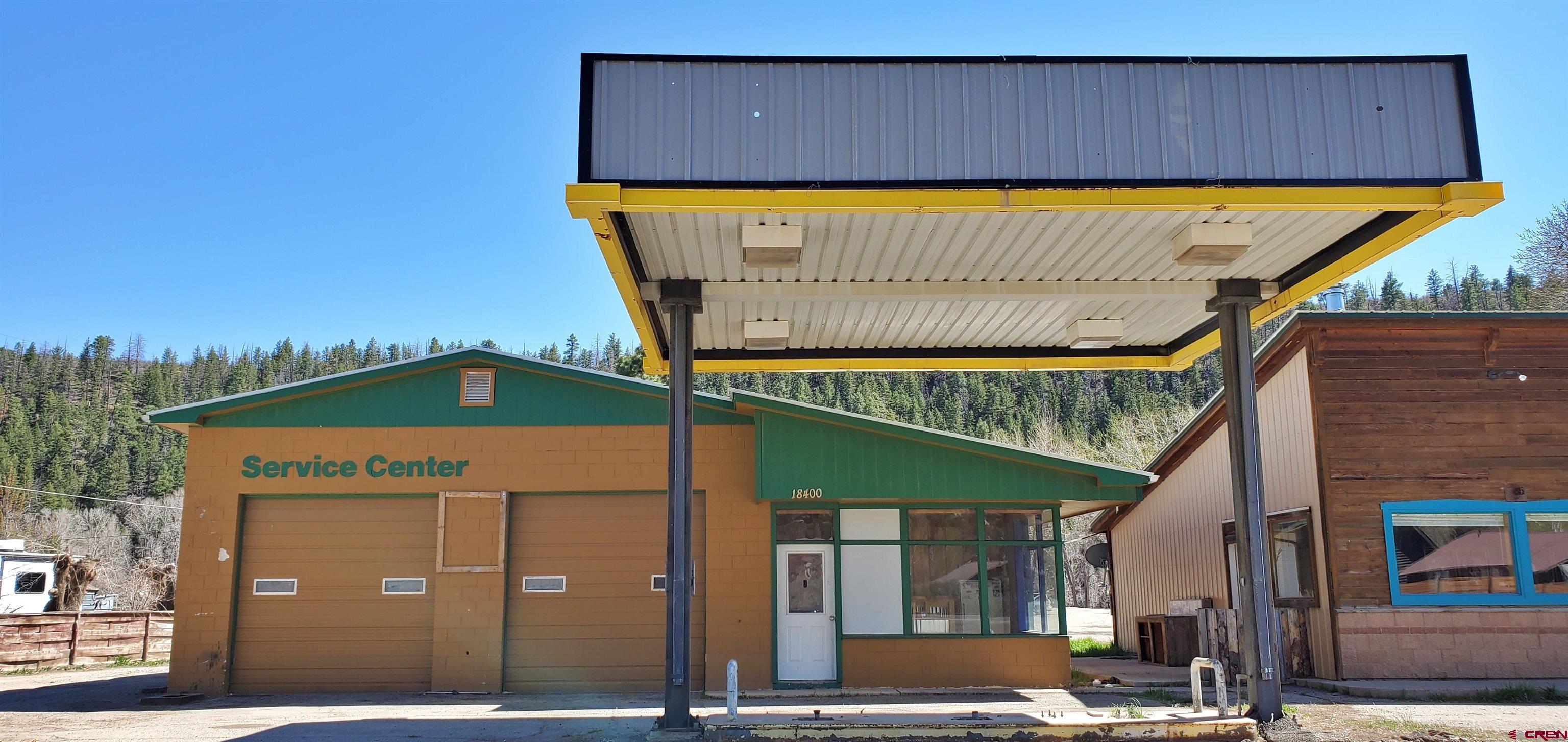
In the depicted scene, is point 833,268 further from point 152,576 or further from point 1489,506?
point 152,576

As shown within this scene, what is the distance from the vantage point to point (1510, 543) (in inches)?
536

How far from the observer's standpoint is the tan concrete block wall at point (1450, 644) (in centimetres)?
1312

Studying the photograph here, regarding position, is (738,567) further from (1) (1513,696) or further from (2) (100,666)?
(2) (100,666)

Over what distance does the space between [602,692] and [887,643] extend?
3816 millimetres

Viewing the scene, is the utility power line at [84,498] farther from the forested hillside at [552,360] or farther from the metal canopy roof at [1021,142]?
the metal canopy roof at [1021,142]

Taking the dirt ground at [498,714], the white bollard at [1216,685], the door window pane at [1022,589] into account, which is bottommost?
the dirt ground at [498,714]

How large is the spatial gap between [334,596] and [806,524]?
644cm

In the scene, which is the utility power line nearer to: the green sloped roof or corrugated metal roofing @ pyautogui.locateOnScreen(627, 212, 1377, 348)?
the green sloped roof

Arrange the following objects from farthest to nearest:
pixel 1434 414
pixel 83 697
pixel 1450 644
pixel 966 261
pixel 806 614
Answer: pixel 806 614 → pixel 83 697 → pixel 1434 414 → pixel 1450 644 → pixel 966 261

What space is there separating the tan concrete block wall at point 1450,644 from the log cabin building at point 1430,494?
0.02 m

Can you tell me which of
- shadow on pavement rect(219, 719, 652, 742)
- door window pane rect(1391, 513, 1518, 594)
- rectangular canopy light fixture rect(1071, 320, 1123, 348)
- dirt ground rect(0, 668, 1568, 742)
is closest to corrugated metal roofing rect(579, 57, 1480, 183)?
rectangular canopy light fixture rect(1071, 320, 1123, 348)

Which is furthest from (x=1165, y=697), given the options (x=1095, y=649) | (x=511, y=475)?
(x=1095, y=649)

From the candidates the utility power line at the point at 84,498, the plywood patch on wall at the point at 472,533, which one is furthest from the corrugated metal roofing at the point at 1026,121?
the utility power line at the point at 84,498

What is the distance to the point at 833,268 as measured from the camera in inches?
403
